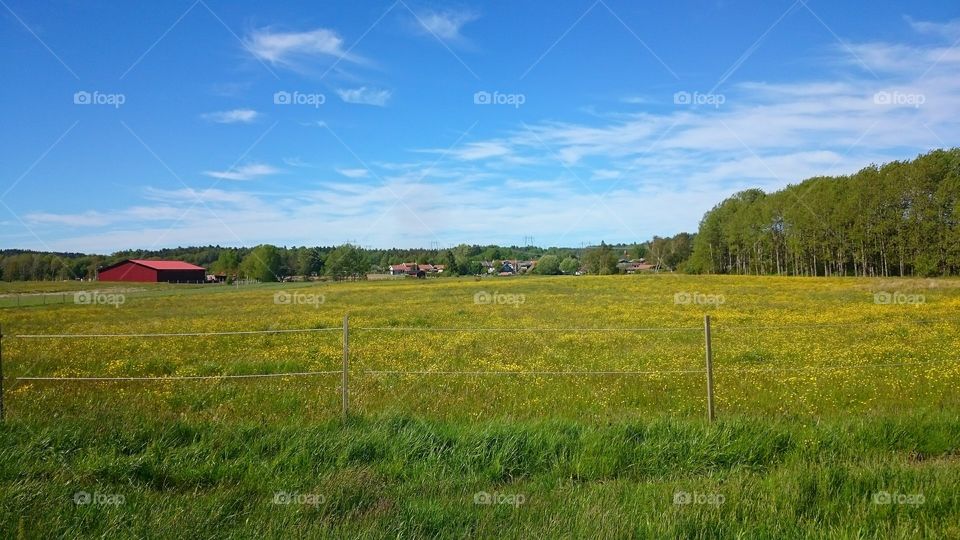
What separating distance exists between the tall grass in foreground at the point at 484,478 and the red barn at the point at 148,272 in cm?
6211

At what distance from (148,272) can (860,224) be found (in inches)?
3905

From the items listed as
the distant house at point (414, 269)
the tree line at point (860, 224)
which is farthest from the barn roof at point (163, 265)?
the tree line at point (860, 224)

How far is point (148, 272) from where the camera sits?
67.2 m

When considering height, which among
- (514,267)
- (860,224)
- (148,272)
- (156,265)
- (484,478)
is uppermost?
(860,224)

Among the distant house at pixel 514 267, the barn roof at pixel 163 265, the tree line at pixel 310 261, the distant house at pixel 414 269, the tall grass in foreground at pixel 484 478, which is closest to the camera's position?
the tall grass in foreground at pixel 484 478

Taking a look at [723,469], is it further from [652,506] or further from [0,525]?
[0,525]

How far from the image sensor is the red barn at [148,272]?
63.0m

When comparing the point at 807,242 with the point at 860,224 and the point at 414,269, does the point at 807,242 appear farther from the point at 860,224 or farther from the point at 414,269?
the point at 414,269

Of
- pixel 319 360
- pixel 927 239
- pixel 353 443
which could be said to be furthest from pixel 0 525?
pixel 927 239

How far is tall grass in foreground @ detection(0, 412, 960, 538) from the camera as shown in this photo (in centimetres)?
479

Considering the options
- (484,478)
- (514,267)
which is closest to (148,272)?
(484,478)

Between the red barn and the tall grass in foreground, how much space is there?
6211 cm

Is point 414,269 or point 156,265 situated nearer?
point 156,265

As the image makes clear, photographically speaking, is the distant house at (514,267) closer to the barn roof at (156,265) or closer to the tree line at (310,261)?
the tree line at (310,261)
